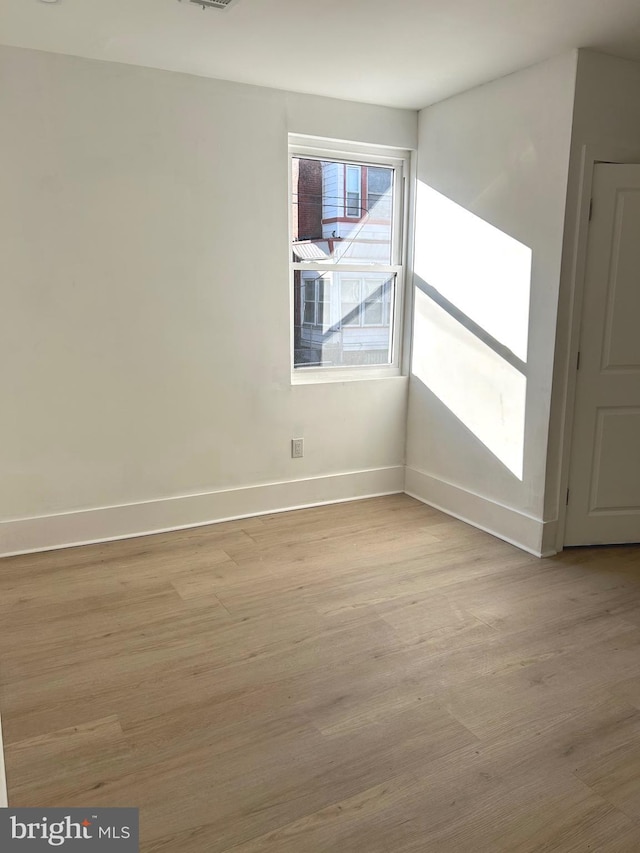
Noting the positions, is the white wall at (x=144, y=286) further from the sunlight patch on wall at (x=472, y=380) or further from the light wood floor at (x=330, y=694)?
the sunlight patch on wall at (x=472, y=380)

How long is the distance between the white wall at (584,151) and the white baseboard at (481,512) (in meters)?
0.49

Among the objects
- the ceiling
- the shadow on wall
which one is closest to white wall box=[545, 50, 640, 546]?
the ceiling

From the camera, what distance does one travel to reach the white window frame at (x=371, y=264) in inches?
151

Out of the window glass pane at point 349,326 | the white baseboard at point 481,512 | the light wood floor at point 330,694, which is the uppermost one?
the window glass pane at point 349,326

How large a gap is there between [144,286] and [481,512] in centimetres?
230

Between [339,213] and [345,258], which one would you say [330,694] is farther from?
[339,213]

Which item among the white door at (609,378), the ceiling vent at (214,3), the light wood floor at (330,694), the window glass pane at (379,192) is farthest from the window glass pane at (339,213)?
the light wood floor at (330,694)

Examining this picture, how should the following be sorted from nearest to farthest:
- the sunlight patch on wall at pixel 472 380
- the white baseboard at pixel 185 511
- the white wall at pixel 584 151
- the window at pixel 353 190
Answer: the white wall at pixel 584 151 < the white baseboard at pixel 185 511 < the sunlight patch on wall at pixel 472 380 < the window at pixel 353 190

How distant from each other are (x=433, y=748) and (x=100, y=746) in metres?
1.02

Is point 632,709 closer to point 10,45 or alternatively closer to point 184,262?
point 184,262

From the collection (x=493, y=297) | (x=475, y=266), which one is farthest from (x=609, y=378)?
(x=475, y=266)

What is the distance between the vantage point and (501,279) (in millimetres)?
3488

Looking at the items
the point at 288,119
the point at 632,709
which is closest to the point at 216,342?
the point at 288,119

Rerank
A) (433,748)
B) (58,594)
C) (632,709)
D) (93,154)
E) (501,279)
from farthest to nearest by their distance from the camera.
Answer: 1. (501,279)
2. (93,154)
3. (58,594)
4. (632,709)
5. (433,748)
